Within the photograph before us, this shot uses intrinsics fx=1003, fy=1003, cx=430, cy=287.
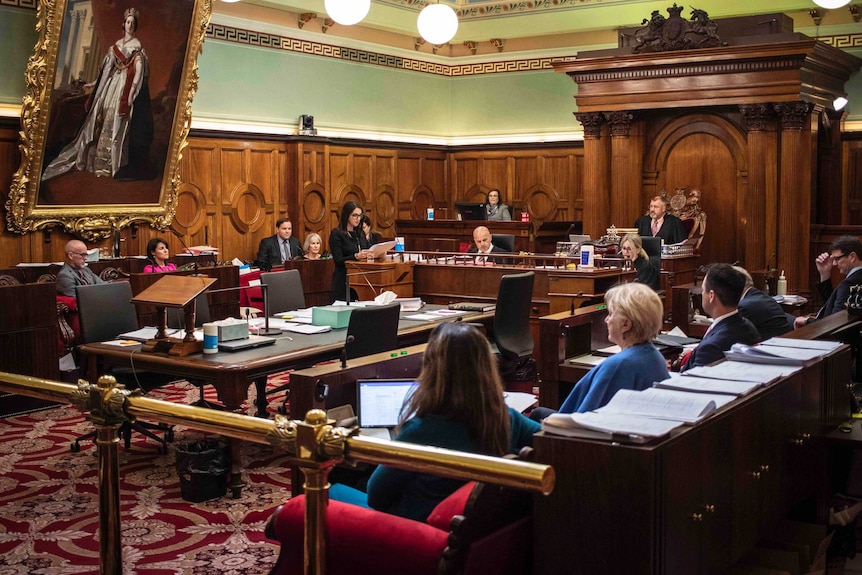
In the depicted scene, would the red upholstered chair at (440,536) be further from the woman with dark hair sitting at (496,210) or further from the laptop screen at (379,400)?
the woman with dark hair sitting at (496,210)

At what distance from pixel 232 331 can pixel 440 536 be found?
3.40 m

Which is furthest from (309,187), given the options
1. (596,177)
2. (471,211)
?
(596,177)

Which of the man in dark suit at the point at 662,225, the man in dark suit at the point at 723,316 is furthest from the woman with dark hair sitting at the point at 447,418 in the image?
the man in dark suit at the point at 662,225

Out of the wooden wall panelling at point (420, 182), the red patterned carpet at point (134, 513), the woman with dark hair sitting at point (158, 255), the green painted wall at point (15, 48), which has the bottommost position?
the red patterned carpet at point (134, 513)

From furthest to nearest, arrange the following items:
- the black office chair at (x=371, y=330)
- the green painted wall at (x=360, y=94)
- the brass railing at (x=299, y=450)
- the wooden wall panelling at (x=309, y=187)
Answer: the wooden wall panelling at (x=309, y=187) → the green painted wall at (x=360, y=94) → the black office chair at (x=371, y=330) → the brass railing at (x=299, y=450)

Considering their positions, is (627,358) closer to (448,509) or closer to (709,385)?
(709,385)

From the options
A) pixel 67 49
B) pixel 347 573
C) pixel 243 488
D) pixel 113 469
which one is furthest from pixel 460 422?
pixel 67 49

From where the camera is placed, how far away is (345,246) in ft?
29.7

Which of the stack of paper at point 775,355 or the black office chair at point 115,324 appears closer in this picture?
the stack of paper at point 775,355

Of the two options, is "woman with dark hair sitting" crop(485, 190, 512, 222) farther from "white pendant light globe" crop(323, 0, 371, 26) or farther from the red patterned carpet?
the red patterned carpet

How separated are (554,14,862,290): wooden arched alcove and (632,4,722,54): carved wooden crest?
155mm

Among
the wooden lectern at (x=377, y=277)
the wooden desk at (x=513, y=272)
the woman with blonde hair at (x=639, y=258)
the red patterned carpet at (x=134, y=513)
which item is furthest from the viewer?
the wooden lectern at (x=377, y=277)

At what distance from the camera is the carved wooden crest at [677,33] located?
11.6 metres

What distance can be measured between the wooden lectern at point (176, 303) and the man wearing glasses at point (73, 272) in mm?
2819
